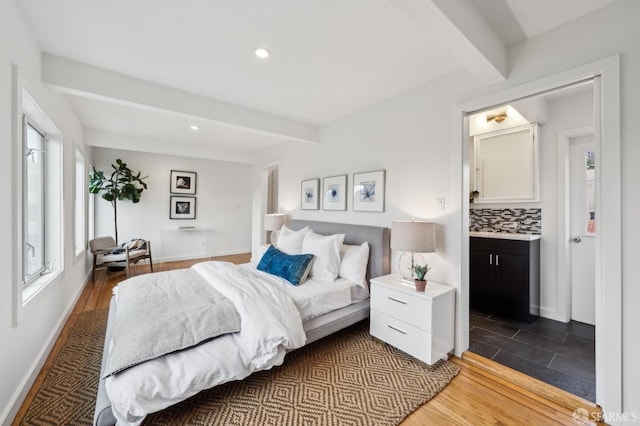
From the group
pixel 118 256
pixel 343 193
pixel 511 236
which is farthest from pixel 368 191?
pixel 118 256

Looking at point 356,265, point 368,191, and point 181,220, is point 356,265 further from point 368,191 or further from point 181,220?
point 181,220

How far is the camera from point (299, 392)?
1.85 metres

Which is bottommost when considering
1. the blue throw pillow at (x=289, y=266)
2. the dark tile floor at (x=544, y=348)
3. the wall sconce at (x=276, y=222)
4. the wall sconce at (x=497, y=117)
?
the dark tile floor at (x=544, y=348)

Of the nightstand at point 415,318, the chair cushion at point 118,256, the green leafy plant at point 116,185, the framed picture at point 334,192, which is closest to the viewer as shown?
the nightstand at point 415,318

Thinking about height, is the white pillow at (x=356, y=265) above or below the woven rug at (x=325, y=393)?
above

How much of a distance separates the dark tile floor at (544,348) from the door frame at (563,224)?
251 mm

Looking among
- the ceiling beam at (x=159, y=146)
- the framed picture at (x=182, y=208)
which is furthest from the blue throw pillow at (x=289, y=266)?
the framed picture at (x=182, y=208)

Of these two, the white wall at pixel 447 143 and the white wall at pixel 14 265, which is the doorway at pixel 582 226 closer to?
the white wall at pixel 447 143

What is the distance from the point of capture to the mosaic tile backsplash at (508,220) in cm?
316

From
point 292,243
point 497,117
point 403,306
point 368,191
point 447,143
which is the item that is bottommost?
point 403,306

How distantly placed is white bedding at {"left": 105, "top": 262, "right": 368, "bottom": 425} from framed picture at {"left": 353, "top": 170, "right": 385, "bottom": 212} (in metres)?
0.98

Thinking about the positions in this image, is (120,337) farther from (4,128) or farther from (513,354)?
(513,354)

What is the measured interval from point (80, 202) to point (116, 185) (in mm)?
1196

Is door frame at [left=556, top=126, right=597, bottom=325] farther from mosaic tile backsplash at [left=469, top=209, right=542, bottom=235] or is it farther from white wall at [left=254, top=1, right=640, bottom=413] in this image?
white wall at [left=254, top=1, right=640, bottom=413]
